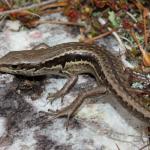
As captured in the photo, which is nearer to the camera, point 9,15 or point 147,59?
point 147,59

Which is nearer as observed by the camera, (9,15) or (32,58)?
(32,58)

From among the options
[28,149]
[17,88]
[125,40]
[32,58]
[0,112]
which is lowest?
[28,149]

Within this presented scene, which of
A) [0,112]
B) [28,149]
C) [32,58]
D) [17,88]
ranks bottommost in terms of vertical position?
[28,149]

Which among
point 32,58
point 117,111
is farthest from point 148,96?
point 32,58

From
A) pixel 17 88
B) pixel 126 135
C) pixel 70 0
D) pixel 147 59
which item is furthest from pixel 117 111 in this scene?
pixel 70 0

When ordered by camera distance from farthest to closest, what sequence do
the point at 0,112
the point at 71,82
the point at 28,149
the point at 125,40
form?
the point at 125,40, the point at 71,82, the point at 0,112, the point at 28,149

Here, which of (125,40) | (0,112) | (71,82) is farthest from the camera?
(125,40)

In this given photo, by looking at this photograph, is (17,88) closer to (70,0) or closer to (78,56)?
(78,56)

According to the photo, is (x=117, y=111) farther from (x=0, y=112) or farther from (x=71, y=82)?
(x=0, y=112)

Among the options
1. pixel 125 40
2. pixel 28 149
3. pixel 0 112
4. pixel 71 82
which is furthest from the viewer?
pixel 125 40

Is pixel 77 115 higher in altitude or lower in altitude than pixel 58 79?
lower
